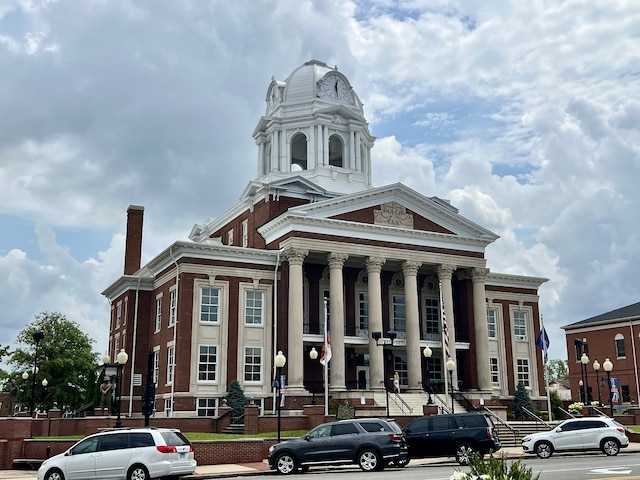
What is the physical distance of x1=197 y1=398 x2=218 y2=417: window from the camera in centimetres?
4359

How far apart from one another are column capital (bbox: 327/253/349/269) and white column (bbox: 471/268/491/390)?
10725mm

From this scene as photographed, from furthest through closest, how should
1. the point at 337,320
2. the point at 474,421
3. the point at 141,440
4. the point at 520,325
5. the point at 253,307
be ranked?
the point at 520,325
the point at 253,307
the point at 337,320
the point at 474,421
the point at 141,440

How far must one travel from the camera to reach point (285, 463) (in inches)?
943

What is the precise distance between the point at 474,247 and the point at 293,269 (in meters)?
14.5

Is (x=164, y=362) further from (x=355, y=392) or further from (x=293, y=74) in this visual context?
(x=293, y=74)

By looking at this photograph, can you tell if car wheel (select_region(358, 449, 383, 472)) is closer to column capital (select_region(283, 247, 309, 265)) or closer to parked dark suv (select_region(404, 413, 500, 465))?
parked dark suv (select_region(404, 413, 500, 465))

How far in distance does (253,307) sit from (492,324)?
20.0 m

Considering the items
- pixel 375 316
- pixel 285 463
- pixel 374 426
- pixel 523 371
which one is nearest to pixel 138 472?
pixel 285 463

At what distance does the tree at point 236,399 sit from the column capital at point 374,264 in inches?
458

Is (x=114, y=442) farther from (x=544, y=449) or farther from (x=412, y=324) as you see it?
(x=412, y=324)

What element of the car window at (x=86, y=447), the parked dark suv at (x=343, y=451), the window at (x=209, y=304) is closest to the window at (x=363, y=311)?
the window at (x=209, y=304)

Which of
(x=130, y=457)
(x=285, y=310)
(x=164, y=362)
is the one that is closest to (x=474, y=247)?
(x=285, y=310)

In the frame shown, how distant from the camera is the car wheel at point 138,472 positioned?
Answer: 2088 cm

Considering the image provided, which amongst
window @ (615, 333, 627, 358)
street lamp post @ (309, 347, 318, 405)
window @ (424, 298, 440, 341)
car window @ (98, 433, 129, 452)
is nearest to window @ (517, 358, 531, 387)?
window @ (424, 298, 440, 341)
